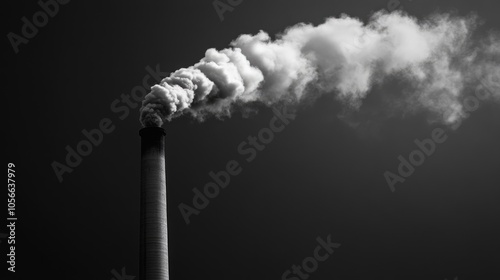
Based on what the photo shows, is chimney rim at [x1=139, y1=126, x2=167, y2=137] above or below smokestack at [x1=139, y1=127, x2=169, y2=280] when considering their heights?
above

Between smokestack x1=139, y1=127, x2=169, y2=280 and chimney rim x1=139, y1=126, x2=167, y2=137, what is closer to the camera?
smokestack x1=139, y1=127, x2=169, y2=280

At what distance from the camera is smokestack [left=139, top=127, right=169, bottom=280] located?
24.5 meters

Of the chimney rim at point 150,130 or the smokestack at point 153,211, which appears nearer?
the smokestack at point 153,211

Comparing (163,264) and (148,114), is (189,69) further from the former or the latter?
(163,264)

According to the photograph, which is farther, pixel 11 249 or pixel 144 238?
pixel 11 249

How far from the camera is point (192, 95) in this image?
30469 millimetres

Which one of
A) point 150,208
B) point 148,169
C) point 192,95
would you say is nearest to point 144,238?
point 150,208

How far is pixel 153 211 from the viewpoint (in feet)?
82.7

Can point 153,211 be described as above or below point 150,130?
below

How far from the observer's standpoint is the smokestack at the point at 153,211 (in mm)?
24547

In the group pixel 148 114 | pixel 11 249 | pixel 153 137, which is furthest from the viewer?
pixel 11 249

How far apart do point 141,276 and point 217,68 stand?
1217 centimetres

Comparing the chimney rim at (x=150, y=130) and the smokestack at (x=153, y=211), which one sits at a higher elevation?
the chimney rim at (x=150, y=130)

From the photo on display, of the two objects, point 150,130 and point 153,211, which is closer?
point 153,211
